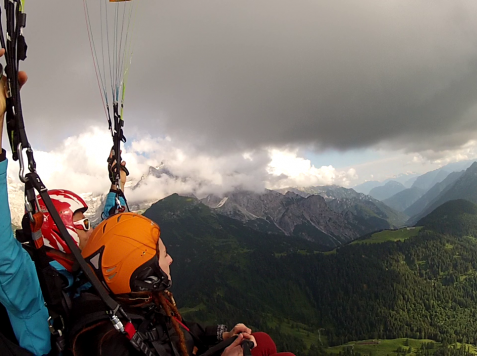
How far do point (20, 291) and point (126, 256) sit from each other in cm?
96

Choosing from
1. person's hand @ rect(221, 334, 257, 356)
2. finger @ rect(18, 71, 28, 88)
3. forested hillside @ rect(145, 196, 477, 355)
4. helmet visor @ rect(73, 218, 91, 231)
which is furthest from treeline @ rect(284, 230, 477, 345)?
finger @ rect(18, 71, 28, 88)

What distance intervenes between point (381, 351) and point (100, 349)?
15669 cm

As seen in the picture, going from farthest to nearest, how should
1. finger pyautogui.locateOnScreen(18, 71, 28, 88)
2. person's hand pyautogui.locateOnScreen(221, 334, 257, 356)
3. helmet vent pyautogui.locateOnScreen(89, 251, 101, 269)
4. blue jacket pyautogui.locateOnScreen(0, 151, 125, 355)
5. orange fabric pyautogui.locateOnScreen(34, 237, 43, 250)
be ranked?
person's hand pyautogui.locateOnScreen(221, 334, 257, 356) < helmet vent pyautogui.locateOnScreen(89, 251, 101, 269) < orange fabric pyautogui.locateOnScreen(34, 237, 43, 250) < finger pyautogui.locateOnScreen(18, 71, 28, 88) < blue jacket pyautogui.locateOnScreen(0, 151, 125, 355)

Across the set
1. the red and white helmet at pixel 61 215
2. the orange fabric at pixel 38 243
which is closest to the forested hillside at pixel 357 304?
the red and white helmet at pixel 61 215

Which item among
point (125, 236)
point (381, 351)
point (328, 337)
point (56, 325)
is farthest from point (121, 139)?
point (328, 337)

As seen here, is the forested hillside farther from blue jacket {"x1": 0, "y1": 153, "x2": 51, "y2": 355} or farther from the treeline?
blue jacket {"x1": 0, "y1": 153, "x2": 51, "y2": 355}

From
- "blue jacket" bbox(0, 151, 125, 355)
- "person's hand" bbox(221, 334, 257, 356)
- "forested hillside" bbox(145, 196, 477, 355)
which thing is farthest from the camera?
"forested hillside" bbox(145, 196, 477, 355)

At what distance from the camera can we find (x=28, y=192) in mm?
2805

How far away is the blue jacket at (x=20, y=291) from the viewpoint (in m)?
2.52

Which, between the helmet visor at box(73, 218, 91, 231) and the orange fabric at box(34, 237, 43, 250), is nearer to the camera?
the orange fabric at box(34, 237, 43, 250)

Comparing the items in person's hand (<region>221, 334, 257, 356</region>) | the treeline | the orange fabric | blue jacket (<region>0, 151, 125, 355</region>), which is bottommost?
the treeline

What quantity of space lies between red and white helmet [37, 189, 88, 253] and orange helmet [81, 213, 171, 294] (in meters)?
0.99

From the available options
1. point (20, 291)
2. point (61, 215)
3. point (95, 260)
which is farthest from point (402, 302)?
point (20, 291)

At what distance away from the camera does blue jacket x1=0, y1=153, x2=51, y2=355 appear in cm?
252
